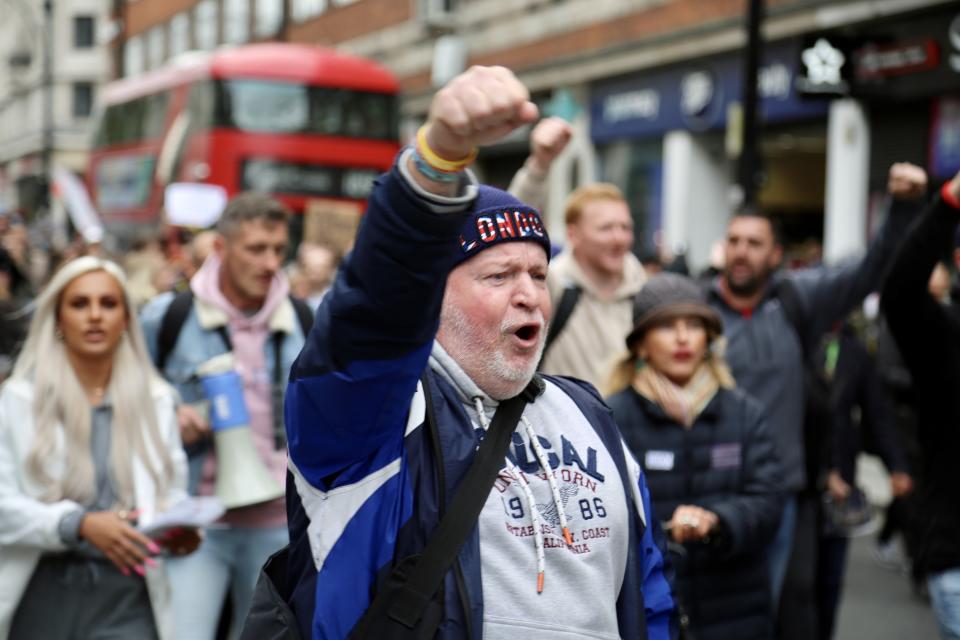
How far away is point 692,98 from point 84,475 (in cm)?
Result: 1653

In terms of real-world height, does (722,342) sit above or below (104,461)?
above

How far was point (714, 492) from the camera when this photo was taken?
4.42m

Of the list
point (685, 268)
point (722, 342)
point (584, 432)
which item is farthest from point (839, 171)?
point (584, 432)

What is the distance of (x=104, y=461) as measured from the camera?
414 cm

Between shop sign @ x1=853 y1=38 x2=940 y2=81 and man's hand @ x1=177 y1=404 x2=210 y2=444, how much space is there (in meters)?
11.7

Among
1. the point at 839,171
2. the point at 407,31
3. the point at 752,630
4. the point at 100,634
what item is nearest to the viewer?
the point at 100,634

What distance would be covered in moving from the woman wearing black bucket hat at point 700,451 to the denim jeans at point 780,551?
0.89 m

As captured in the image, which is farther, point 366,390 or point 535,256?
point 535,256

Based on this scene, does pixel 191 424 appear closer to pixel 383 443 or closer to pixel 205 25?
pixel 383 443

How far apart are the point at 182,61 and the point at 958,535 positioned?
18.3 m

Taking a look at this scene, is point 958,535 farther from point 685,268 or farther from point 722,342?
point 685,268

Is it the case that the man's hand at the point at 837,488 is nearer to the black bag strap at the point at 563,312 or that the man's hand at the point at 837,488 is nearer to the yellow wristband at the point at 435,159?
the black bag strap at the point at 563,312

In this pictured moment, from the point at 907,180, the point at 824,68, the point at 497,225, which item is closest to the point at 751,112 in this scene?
the point at 824,68

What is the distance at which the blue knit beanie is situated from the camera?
8.20ft
